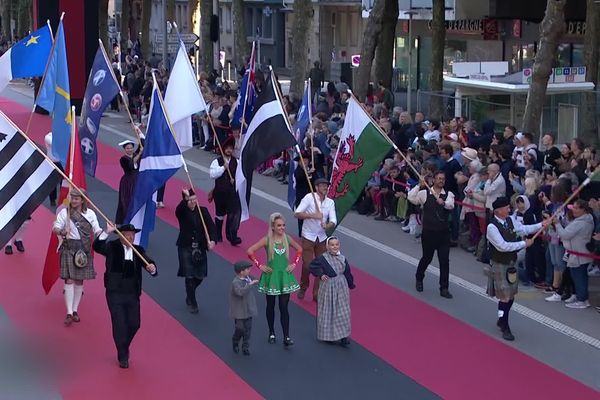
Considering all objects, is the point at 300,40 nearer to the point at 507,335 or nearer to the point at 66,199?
the point at 66,199

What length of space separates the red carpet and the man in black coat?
1642 mm

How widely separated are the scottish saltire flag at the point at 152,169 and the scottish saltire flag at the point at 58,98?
1.95 metres

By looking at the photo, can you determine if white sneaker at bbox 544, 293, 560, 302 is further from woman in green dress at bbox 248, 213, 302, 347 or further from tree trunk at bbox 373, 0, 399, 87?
tree trunk at bbox 373, 0, 399, 87

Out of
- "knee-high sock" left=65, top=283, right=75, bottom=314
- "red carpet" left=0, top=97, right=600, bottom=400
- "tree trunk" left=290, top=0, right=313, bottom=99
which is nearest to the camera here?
"red carpet" left=0, top=97, right=600, bottom=400

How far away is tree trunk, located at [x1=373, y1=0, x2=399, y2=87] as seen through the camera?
33.7 meters

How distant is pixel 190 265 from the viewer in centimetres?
1445

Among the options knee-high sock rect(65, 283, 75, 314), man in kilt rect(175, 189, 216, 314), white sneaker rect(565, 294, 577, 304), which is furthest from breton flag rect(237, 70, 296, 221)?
white sneaker rect(565, 294, 577, 304)

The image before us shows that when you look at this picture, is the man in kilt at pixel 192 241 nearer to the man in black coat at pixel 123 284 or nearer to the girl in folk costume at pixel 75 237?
the girl in folk costume at pixel 75 237

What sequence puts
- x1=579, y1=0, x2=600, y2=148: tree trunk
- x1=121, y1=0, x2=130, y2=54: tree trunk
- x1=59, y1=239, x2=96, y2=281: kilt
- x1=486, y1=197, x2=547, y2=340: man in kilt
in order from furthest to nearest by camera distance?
1. x1=121, y1=0, x2=130, y2=54: tree trunk
2. x1=579, y1=0, x2=600, y2=148: tree trunk
3. x1=59, y1=239, x2=96, y2=281: kilt
4. x1=486, y1=197, x2=547, y2=340: man in kilt

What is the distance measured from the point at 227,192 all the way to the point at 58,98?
293 centimetres

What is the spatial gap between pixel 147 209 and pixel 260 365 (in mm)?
2873

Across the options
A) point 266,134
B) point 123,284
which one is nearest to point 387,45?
point 266,134

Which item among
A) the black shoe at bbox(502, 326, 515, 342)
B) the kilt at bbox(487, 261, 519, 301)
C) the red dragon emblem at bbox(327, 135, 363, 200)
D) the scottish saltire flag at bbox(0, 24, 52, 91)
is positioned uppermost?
the scottish saltire flag at bbox(0, 24, 52, 91)

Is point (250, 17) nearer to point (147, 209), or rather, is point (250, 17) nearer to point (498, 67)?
point (498, 67)
